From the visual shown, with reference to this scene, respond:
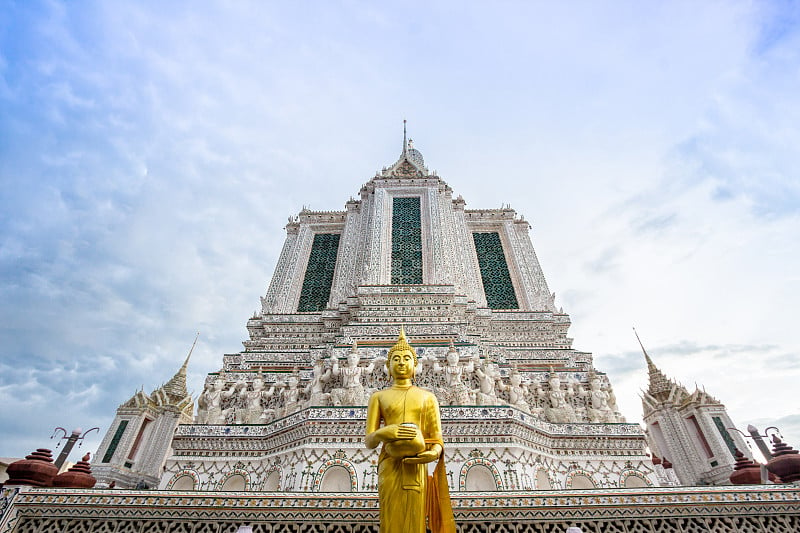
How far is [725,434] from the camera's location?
15734mm

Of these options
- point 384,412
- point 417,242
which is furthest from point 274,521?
point 417,242

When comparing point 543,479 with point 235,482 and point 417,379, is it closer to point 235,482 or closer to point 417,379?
point 417,379

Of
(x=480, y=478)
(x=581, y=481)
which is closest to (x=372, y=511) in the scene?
(x=480, y=478)

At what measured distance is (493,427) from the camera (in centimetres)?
964

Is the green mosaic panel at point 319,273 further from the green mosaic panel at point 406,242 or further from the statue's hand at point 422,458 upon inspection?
the statue's hand at point 422,458

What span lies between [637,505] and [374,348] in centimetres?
854

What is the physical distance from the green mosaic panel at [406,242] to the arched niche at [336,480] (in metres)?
8.51

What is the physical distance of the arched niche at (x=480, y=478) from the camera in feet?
29.5

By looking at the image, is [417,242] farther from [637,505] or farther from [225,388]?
[637,505]

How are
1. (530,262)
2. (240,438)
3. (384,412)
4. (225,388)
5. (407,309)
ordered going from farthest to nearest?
(530,262)
(407,309)
(225,388)
(240,438)
(384,412)

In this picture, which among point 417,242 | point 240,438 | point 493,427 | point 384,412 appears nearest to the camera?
point 384,412

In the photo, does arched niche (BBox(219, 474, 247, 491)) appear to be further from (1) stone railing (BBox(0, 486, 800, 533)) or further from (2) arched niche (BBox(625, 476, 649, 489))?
(2) arched niche (BBox(625, 476, 649, 489))

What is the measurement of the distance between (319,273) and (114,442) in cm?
1024

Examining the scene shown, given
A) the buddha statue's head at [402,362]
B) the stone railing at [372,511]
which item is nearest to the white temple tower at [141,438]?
the stone railing at [372,511]
